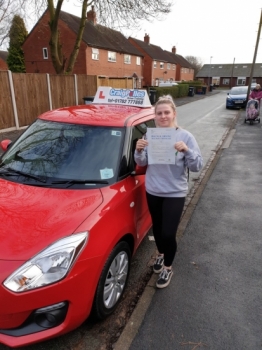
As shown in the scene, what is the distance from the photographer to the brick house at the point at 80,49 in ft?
91.1

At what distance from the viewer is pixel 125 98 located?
12.9 feet

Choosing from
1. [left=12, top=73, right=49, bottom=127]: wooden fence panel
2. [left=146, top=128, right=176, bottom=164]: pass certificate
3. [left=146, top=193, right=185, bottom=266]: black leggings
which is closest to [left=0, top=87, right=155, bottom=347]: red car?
[left=146, top=193, right=185, bottom=266]: black leggings

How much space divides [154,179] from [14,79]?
1017cm

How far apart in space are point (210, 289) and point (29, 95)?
11.1 metres

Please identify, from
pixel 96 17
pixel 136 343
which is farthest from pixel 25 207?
pixel 96 17

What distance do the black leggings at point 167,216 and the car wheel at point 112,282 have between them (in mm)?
397

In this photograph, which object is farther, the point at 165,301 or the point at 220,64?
the point at 220,64

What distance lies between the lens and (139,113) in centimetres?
340

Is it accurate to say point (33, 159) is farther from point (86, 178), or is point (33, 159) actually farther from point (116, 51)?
point (116, 51)

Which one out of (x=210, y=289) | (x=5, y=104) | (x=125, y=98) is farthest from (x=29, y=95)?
(x=210, y=289)

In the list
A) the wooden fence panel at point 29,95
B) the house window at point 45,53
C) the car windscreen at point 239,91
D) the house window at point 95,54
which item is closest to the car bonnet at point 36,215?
the wooden fence panel at point 29,95

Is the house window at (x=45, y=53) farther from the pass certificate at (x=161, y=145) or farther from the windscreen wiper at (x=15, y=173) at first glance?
the pass certificate at (x=161, y=145)

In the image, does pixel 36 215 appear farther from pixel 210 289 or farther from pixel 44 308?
pixel 210 289

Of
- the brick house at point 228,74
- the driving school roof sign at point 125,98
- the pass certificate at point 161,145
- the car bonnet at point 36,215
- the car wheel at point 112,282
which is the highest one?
the brick house at point 228,74
